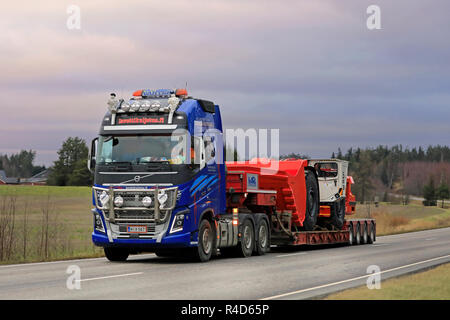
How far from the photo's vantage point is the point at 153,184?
17.7 m

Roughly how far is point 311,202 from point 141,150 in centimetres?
1017

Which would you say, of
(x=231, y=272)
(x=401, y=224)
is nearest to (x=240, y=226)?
(x=231, y=272)

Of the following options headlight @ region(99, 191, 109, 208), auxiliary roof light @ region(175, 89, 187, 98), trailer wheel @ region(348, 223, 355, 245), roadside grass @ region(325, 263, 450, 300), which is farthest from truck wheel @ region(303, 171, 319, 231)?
roadside grass @ region(325, 263, 450, 300)

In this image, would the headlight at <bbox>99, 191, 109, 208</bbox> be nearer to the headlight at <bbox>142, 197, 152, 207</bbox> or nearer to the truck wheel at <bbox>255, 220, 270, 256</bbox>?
the headlight at <bbox>142, 197, 152, 207</bbox>

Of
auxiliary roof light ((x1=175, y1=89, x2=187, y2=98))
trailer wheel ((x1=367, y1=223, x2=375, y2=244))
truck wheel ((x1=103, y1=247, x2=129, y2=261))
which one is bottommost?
trailer wheel ((x1=367, y1=223, x2=375, y2=244))

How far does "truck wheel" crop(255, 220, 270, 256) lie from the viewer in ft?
72.2

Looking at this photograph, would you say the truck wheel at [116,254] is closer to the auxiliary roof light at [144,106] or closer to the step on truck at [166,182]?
the step on truck at [166,182]

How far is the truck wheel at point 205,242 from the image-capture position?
734 inches

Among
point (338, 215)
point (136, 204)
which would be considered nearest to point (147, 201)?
point (136, 204)

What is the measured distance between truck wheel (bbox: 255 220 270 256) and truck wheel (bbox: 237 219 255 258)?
329mm
